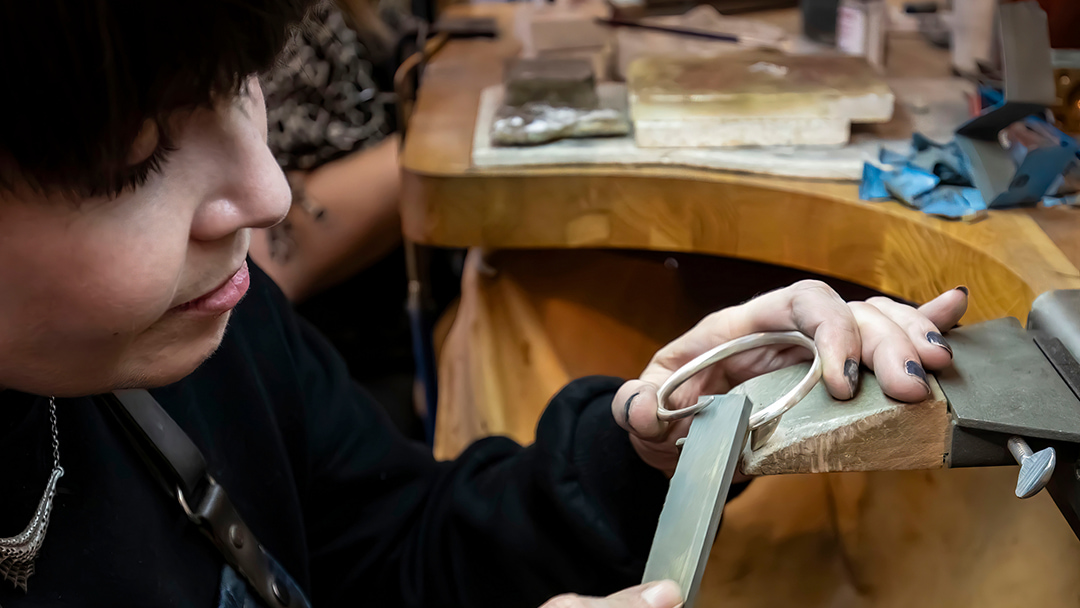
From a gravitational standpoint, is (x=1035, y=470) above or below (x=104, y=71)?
below

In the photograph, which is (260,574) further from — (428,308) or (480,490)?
(428,308)

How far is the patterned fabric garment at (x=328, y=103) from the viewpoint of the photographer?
3.99ft

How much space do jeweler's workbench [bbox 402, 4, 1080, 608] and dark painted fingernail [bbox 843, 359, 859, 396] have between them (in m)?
0.18

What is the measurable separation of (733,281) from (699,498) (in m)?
0.51

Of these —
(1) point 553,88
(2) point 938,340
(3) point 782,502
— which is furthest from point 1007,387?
(1) point 553,88

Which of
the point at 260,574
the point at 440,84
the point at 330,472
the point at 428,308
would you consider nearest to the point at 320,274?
the point at 428,308

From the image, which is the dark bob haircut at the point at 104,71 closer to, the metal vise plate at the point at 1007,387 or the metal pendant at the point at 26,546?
the metal pendant at the point at 26,546

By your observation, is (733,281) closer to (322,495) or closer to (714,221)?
(714,221)

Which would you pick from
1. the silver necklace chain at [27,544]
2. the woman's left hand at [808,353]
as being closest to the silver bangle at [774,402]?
the woman's left hand at [808,353]

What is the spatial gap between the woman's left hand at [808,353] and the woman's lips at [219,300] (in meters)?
0.24

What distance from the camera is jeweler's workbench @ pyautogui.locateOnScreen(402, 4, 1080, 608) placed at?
1.94 ft

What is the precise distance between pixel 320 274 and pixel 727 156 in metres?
A: 0.71

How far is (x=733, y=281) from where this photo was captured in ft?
2.93

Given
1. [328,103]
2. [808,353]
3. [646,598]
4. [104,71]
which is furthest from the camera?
[328,103]
